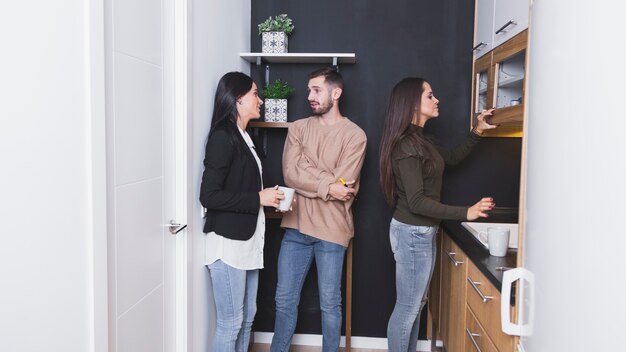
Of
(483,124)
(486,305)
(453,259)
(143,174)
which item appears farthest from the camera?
(483,124)

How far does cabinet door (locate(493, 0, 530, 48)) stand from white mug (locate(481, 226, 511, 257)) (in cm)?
75

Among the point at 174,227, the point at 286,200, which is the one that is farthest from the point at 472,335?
the point at 174,227

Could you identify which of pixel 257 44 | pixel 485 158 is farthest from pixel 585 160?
pixel 257 44

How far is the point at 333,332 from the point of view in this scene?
2904mm

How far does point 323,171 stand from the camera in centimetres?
283

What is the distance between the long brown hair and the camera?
2.50 meters

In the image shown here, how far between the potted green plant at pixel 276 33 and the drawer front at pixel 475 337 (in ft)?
5.66

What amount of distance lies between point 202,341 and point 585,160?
81.7 inches

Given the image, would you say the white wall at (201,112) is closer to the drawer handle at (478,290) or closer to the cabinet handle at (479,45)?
the drawer handle at (478,290)

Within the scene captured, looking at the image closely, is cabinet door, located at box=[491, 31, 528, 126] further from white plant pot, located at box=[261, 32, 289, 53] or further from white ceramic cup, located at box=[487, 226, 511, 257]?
white plant pot, located at box=[261, 32, 289, 53]

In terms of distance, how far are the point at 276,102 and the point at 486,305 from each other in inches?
65.9

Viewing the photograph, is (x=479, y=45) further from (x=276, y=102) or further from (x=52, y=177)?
(x=52, y=177)

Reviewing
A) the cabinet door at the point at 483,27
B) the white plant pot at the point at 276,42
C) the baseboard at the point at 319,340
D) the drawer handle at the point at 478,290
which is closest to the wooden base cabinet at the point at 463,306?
the drawer handle at the point at 478,290

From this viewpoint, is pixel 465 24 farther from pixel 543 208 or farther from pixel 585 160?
pixel 585 160
